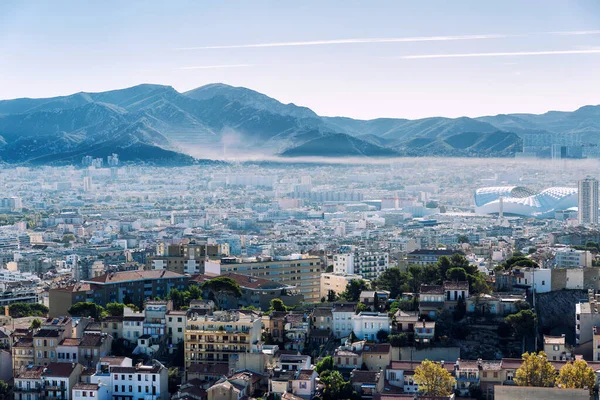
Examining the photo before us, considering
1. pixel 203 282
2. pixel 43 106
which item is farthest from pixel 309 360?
pixel 43 106

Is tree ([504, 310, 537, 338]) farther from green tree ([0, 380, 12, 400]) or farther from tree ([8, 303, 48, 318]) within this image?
tree ([8, 303, 48, 318])

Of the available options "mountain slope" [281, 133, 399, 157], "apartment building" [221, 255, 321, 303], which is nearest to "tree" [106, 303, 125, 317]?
"apartment building" [221, 255, 321, 303]

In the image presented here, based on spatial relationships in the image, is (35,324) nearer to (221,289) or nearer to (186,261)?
(221,289)

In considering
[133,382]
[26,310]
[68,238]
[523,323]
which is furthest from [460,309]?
[68,238]

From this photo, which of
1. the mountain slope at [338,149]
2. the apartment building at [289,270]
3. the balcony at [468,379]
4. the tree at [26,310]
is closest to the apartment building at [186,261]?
the apartment building at [289,270]

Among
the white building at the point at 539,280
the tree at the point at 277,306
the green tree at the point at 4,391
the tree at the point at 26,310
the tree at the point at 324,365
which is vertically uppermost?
the white building at the point at 539,280

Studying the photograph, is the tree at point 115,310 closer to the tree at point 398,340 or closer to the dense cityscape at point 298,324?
the dense cityscape at point 298,324

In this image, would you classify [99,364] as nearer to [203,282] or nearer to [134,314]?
[134,314]
